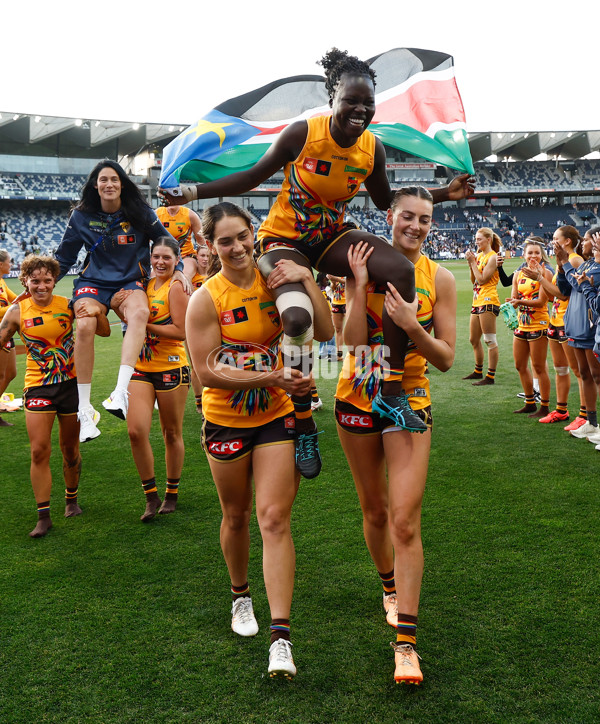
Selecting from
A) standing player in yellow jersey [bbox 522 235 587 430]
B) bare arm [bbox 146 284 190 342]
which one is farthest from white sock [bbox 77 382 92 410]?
standing player in yellow jersey [bbox 522 235 587 430]

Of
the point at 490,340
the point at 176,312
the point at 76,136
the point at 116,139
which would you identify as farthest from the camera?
the point at 76,136

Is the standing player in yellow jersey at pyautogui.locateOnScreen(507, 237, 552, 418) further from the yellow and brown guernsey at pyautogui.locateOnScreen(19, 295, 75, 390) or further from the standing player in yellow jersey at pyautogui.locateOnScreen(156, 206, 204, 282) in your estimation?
the yellow and brown guernsey at pyautogui.locateOnScreen(19, 295, 75, 390)

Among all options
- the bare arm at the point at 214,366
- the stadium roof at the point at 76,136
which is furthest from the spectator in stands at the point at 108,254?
the stadium roof at the point at 76,136

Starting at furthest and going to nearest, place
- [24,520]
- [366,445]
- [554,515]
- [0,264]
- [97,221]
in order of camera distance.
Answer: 1. [0,264]
2. [24,520]
3. [554,515]
4. [97,221]
5. [366,445]

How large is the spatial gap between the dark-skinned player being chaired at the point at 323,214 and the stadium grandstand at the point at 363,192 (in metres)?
40.1

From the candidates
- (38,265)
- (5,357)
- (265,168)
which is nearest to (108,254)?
(38,265)

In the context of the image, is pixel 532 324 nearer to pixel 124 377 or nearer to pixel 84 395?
pixel 124 377

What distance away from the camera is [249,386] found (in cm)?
290

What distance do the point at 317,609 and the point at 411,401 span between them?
1352 millimetres

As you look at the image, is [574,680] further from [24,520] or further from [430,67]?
[430,67]

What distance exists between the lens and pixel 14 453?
6.69m

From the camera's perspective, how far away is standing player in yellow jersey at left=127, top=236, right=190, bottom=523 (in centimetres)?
473

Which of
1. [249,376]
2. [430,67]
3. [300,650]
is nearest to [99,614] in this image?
[300,650]

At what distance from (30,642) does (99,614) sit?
A: 384mm
